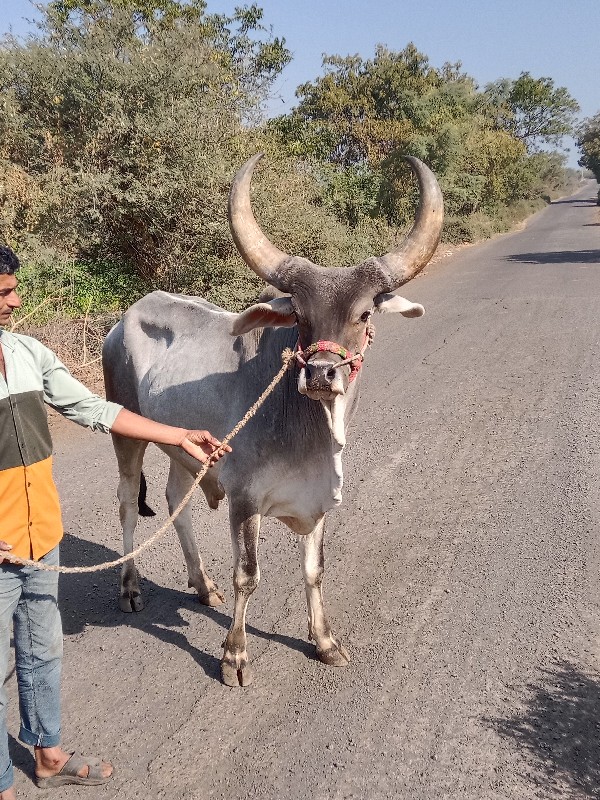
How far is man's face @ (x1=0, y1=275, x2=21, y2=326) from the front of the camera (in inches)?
98.5

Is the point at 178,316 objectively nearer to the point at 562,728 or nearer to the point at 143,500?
the point at 143,500

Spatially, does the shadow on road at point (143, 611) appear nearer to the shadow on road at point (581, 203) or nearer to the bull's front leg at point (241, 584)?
the bull's front leg at point (241, 584)

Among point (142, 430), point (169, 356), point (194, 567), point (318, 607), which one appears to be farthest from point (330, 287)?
point (194, 567)

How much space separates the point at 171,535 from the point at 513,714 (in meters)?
2.86

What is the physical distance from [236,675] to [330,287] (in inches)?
81.8

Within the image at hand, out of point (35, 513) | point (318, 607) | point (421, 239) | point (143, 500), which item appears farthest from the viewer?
point (143, 500)

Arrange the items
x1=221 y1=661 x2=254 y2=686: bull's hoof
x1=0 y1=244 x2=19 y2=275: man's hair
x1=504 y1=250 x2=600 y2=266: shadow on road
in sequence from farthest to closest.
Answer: x1=504 y1=250 x2=600 y2=266: shadow on road < x1=221 y1=661 x2=254 y2=686: bull's hoof < x1=0 y1=244 x2=19 y2=275: man's hair

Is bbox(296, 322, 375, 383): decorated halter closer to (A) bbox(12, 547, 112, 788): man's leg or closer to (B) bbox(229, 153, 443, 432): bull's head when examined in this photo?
(B) bbox(229, 153, 443, 432): bull's head

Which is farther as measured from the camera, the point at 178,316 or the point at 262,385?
the point at 178,316

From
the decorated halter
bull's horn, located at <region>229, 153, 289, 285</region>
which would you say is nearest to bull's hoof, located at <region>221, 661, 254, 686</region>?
the decorated halter

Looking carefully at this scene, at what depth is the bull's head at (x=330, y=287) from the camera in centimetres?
298

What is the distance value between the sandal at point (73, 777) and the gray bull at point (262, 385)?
33.1 inches

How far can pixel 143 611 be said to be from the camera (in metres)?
4.33

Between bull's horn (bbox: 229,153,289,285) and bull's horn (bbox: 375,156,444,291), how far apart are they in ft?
1.74
